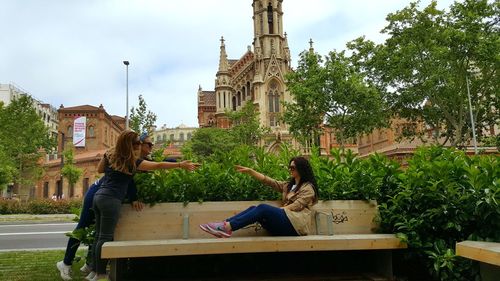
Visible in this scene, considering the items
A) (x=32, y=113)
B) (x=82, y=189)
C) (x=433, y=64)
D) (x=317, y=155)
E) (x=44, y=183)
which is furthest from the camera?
(x=44, y=183)

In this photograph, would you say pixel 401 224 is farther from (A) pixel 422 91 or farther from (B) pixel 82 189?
(B) pixel 82 189

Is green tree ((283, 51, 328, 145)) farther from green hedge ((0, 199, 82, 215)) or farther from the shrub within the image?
the shrub

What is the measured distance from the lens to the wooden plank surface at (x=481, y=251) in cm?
289

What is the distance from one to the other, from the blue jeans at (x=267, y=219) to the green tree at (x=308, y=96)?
80.7 feet

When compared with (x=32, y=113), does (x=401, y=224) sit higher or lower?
lower

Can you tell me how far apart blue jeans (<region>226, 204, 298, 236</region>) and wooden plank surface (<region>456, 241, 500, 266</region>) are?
1.57 meters

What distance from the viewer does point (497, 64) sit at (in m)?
23.3

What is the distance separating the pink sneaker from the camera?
405 centimetres

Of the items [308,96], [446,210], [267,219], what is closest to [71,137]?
[308,96]

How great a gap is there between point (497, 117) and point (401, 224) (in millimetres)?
30258

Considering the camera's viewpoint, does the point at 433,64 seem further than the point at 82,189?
No

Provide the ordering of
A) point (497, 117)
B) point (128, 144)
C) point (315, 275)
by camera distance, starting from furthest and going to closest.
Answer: point (497, 117) → point (315, 275) → point (128, 144)

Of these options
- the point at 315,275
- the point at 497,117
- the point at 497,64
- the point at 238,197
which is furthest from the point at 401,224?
the point at 497,117

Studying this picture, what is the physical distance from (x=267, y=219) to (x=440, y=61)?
80.3ft
